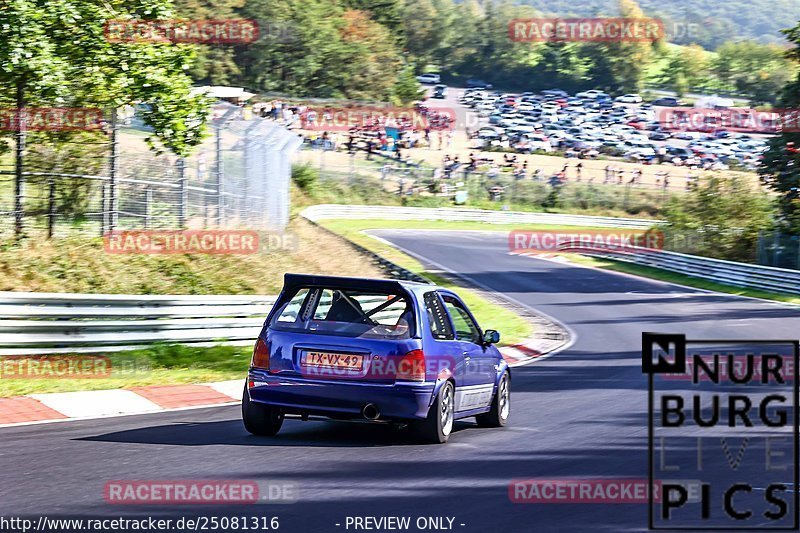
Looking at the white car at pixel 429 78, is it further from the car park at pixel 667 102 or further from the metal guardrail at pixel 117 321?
the metal guardrail at pixel 117 321

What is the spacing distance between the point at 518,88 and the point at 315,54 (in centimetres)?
5109

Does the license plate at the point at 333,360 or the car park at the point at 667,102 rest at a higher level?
the car park at the point at 667,102

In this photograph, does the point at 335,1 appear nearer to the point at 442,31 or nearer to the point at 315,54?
the point at 315,54

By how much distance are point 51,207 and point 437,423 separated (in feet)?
38.7

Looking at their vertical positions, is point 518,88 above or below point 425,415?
above

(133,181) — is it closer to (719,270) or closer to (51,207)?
(51,207)

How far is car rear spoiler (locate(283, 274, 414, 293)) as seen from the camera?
10.0 metres

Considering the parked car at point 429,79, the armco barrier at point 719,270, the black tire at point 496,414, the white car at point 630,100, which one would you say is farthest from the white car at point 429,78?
the black tire at point 496,414

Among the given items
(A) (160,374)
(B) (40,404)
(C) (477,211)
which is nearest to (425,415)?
(B) (40,404)

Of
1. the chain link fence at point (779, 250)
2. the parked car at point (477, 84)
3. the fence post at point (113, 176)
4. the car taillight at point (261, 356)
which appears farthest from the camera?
the parked car at point (477, 84)

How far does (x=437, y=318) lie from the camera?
10.7m

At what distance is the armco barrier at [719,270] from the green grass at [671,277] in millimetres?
217

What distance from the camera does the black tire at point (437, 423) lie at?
10039mm

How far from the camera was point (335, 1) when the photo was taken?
11119 cm
